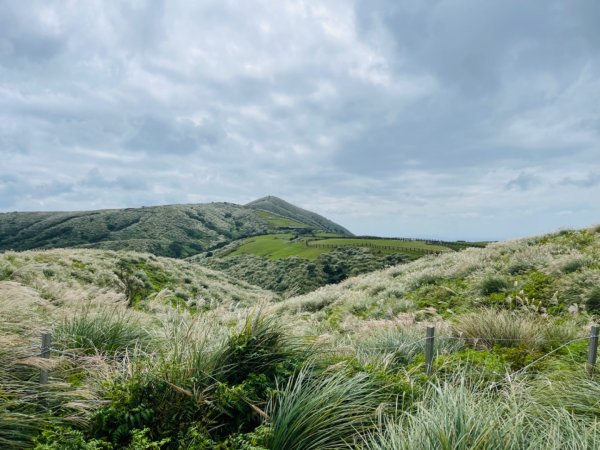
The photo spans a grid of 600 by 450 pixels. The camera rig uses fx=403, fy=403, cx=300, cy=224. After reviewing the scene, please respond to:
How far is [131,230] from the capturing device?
134625 mm

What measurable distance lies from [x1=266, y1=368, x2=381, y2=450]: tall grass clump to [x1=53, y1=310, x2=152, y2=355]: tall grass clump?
2656 mm

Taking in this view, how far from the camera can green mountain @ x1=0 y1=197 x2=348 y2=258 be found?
12078cm

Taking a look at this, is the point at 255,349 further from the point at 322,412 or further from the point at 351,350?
the point at 351,350

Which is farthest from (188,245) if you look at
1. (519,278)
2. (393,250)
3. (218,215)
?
(519,278)

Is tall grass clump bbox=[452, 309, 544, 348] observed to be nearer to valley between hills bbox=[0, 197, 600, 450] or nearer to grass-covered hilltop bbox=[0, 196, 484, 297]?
valley between hills bbox=[0, 197, 600, 450]

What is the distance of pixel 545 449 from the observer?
3.17 m

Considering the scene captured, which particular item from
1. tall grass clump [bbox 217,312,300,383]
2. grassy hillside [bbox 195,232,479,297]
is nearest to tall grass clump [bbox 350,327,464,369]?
tall grass clump [bbox 217,312,300,383]

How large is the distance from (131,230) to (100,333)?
456 ft

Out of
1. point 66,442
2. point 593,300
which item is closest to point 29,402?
point 66,442

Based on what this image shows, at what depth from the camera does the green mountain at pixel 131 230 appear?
121 meters

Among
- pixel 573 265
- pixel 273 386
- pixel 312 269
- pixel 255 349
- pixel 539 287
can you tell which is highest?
pixel 573 265

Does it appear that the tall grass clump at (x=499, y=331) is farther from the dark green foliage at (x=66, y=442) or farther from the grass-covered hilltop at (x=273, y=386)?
the dark green foliage at (x=66, y=442)

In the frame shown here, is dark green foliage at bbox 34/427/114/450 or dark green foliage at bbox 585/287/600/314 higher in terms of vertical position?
dark green foliage at bbox 585/287/600/314

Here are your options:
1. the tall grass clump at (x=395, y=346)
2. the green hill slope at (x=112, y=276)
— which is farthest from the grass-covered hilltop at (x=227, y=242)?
the tall grass clump at (x=395, y=346)
